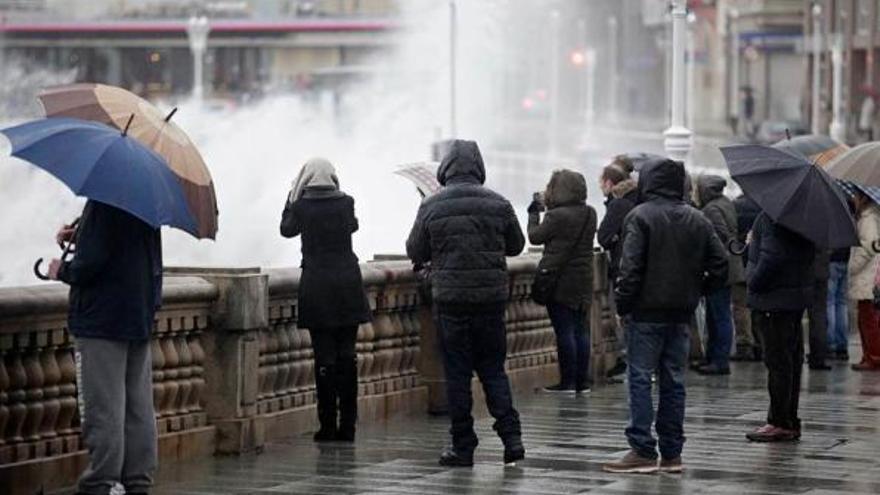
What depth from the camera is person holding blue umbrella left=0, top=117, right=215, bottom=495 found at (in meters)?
12.4

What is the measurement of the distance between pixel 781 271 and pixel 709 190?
16.9 feet

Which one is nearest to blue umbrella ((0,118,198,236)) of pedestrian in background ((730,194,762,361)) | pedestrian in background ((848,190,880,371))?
pedestrian in background ((848,190,880,371))

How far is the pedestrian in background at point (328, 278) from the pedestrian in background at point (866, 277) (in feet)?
22.0

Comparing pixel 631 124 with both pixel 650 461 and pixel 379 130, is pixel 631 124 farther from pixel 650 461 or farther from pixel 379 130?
pixel 650 461

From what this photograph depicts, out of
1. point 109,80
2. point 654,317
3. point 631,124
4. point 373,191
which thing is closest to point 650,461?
point 654,317

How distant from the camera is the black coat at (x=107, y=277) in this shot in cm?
1248

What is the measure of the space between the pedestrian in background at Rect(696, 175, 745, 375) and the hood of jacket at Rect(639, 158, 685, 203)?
6222 millimetres

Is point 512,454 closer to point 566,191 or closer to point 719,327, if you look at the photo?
point 566,191

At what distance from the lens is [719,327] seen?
21391 mm

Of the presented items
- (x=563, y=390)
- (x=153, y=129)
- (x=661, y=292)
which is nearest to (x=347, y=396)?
(x=661, y=292)

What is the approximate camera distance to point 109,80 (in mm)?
164375

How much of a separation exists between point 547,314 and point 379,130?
69.8m

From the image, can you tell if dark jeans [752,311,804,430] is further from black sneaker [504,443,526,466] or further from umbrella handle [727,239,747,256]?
black sneaker [504,443,526,466]

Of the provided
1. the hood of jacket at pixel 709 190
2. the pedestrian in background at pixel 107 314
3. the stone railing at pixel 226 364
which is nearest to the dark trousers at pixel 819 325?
the hood of jacket at pixel 709 190
